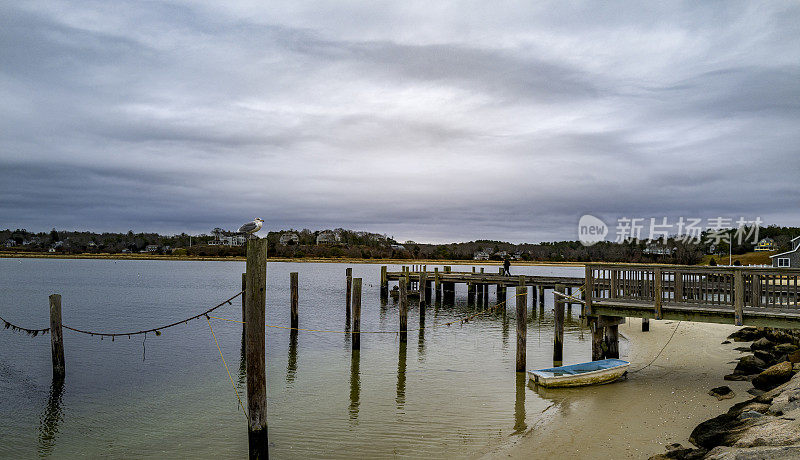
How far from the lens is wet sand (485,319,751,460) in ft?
31.9

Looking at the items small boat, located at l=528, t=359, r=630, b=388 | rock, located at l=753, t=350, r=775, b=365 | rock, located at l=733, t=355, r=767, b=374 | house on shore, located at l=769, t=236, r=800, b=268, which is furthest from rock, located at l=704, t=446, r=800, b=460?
house on shore, located at l=769, t=236, r=800, b=268

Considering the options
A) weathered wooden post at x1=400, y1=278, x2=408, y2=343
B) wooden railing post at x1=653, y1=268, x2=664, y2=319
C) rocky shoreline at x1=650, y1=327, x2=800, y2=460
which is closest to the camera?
rocky shoreline at x1=650, y1=327, x2=800, y2=460

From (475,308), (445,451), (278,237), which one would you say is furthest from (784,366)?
(278,237)

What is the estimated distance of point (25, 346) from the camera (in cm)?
2172

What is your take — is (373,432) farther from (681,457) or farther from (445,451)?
(681,457)

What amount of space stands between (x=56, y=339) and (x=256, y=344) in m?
10.6

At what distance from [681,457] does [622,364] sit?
701cm

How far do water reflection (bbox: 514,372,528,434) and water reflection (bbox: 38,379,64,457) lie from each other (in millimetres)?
9798

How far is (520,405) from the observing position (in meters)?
13.1

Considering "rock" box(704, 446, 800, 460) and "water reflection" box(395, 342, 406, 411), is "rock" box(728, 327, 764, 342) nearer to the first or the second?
"water reflection" box(395, 342, 406, 411)

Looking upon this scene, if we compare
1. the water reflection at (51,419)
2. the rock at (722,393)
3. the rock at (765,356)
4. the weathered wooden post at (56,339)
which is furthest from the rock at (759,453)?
the weathered wooden post at (56,339)

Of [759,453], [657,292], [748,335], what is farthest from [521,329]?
[748,335]

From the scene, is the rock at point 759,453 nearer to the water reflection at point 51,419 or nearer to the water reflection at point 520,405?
the water reflection at point 520,405

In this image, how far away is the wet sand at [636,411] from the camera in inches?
382
